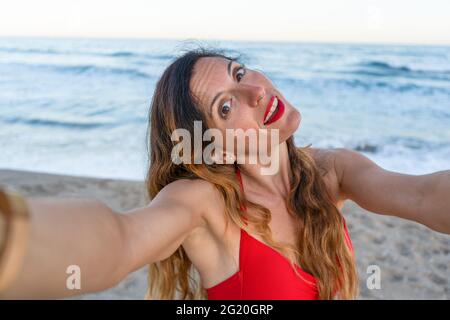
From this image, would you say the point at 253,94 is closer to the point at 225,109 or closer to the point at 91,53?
the point at 225,109

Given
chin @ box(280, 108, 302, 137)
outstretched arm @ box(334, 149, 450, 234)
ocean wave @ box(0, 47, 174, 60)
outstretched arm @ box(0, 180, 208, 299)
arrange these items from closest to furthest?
outstretched arm @ box(0, 180, 208, 299) → outstretched arm @ box(334, 149, 450, 234) → chin @ box(280, 108, 302, 137) → ocean wave @ box(0, 47, 174, 60)

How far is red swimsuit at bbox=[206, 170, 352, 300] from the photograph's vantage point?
1489 millimetres

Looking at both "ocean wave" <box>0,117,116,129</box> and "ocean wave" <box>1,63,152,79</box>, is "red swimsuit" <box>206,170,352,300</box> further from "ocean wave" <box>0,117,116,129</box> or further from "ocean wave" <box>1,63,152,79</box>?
"ocean wave" <box>1,63,152,79</box>

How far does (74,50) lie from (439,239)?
1555 centimetres

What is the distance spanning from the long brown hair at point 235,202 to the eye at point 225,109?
6cm

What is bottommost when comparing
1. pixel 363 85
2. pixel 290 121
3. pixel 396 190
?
pixel 396 190

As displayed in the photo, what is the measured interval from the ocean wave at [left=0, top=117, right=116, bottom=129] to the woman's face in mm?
8549

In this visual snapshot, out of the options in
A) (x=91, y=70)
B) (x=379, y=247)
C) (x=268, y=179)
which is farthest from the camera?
(x=91, y=70)

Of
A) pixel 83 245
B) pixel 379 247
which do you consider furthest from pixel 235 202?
pixel 379 247

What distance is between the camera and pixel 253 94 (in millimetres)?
1561

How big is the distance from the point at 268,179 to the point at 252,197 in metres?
0.09

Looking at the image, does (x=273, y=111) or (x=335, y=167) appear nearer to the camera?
(x=273, y=111)

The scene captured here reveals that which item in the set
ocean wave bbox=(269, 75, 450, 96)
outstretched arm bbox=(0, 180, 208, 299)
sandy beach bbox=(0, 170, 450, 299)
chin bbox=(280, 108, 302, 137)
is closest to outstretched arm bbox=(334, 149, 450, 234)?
chin bbox=(280, 108, 302, 137)
